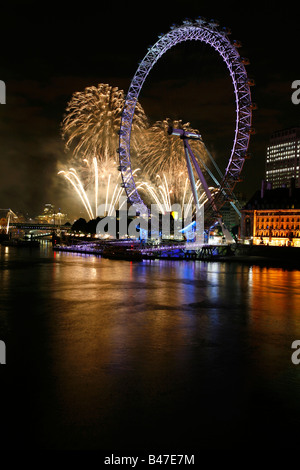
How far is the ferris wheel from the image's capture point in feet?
132

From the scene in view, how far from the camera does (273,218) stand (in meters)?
84.2

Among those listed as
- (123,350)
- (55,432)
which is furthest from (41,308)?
(55,432)

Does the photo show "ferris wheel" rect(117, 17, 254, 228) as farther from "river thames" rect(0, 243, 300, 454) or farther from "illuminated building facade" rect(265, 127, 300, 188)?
"illuminated building facade" rect(265, 127, 300, 188)

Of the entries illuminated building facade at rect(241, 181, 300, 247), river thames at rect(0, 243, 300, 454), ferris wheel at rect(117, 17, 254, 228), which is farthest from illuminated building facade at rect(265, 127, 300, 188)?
river thames at rect(0, 243, 300, 454)

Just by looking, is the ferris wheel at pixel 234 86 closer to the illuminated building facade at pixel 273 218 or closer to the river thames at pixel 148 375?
the river thames at pixel 148 375

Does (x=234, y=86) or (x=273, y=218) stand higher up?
(x=234, y=86)

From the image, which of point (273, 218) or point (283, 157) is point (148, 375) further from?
point (283, 157)

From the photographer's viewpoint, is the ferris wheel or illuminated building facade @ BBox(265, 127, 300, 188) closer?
the ferris wheel

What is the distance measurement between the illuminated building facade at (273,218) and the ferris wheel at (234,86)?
33610mm

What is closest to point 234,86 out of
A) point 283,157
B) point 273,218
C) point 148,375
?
point 148,375

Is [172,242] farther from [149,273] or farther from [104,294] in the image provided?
[104,294]

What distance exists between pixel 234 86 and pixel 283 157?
10649 centimetres

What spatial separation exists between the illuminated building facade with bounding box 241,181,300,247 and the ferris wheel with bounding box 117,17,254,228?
3361 cm
